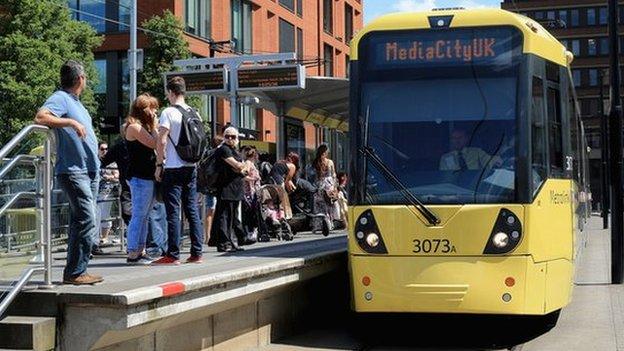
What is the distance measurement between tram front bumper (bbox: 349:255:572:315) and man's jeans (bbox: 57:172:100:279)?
10.4ft

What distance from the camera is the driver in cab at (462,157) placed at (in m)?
8.50

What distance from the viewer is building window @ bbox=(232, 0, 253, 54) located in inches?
1778

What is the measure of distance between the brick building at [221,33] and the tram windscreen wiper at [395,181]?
22075 millimetres

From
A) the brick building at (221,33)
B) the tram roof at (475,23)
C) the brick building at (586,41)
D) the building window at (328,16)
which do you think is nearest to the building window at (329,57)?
the building window at (328,16)

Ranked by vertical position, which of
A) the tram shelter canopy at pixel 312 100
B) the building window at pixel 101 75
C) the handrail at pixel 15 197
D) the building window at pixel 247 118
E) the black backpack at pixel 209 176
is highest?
the building window at pixel 101 75

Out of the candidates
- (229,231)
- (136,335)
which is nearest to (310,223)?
(229,231)

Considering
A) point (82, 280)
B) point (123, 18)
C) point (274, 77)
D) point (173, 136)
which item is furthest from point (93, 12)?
point (82, 280)

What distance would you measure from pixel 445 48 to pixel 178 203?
10.6 feet

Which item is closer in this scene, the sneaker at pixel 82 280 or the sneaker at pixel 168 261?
→ the sneaker at pixel 82 280

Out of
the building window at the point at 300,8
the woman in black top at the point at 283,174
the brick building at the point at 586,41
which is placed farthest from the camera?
the brick building at the point at 586,41

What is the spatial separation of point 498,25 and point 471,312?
2977 millimetres

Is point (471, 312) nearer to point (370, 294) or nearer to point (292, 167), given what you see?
point (370, 294)

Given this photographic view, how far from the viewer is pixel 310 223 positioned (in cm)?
1584

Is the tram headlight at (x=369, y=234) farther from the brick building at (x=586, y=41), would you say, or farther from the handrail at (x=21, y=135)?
the brick building at (x=586, y=41)
